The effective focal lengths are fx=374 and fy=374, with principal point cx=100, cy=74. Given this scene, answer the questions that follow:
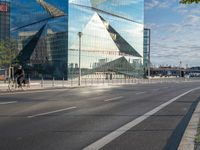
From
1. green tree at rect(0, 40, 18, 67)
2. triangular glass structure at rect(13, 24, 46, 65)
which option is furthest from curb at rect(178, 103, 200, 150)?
triangular glass structure at rect(13, 24, 46, 65)

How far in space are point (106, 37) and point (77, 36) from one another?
609 inches

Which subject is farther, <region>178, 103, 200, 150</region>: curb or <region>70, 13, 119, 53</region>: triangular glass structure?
<region>70, 13, 119, 53</region>: triangular glass structure

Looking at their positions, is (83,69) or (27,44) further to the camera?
(27,44)

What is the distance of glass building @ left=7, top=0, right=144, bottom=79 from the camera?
85.4 metres

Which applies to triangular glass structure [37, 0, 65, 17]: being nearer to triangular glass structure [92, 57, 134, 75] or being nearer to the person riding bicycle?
triangular glass structure [92, 57, 134, 75]

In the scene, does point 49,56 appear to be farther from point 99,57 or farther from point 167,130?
point 167,130

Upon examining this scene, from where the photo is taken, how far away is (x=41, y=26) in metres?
91.7

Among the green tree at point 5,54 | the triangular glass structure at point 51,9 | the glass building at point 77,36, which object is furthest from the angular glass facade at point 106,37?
the green tree at point 5,54

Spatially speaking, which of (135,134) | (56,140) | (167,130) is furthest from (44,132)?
(167,130)

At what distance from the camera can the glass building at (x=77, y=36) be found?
85375 mm

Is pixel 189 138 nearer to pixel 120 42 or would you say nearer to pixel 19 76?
pixel 19 76

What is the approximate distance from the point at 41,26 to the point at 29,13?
21.2 ft

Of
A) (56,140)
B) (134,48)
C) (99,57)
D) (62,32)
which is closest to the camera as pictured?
(56,140)

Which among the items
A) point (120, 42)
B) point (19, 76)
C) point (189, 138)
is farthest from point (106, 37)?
point (189, 138)
